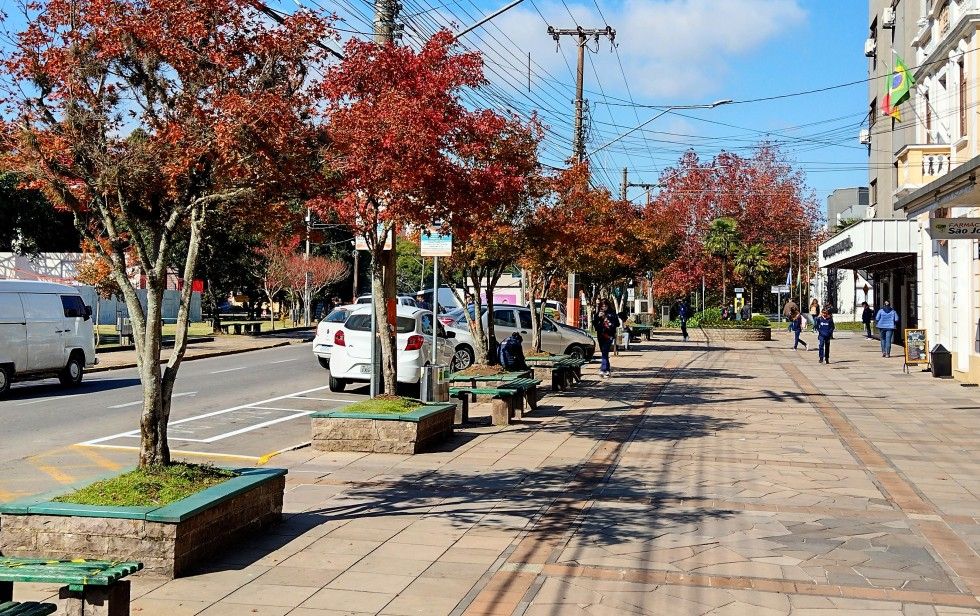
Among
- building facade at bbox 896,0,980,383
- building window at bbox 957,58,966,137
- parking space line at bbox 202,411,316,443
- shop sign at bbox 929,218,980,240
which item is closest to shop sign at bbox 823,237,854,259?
building facade at bbox 896,0,980,383

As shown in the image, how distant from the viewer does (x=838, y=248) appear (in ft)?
137

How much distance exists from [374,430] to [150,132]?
5267 millimetres

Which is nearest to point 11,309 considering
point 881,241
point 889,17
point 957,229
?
point 957,229

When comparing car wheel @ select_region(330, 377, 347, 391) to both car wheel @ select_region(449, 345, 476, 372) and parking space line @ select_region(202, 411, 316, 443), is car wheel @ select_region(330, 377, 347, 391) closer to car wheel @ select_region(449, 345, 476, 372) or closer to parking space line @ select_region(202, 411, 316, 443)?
parking space line @ select_region(202, 411, 316, 443)

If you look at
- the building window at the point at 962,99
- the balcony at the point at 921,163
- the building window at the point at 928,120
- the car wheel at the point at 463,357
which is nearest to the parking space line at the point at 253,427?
the car wheel at the point at 463,357

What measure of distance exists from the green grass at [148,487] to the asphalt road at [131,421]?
2.77m

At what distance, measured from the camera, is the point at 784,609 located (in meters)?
6.43

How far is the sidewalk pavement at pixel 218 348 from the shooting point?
27562 mm

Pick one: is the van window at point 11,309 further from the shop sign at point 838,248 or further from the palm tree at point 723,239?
the palm tree at point 723,239

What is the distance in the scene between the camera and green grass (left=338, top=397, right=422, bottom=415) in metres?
12.6

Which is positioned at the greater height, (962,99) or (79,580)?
(962,99)

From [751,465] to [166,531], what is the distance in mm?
7506

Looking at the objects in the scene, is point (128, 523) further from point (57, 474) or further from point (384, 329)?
point (384, 329)

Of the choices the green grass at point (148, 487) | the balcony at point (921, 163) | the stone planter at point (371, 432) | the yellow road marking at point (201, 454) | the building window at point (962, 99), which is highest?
the building window at point (962, 99)
